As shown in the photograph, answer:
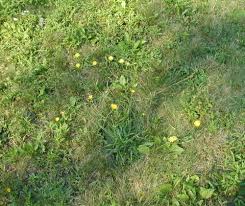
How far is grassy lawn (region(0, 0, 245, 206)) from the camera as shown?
3346mm

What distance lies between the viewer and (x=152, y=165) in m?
3.47

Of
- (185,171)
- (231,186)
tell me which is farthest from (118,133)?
(231,186)

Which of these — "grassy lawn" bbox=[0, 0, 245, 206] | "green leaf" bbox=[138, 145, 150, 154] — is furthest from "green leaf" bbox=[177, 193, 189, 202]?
"green leaf" bbox=[138, 145, 150, 154]

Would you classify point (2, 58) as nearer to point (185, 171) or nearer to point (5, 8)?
point (5, 8)

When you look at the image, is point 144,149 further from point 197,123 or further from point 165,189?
point 197,123

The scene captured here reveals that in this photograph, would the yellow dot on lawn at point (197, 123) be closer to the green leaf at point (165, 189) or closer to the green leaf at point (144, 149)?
the green leaf at point (144, 149)

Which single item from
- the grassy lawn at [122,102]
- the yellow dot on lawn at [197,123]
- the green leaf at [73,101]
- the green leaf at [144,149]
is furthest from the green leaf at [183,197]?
the green leaf at [73,101]

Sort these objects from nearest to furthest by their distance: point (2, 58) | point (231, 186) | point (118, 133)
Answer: point (231, 186) → point (118, 133) → point (2, 58)

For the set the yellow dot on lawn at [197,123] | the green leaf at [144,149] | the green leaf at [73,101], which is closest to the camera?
the green leaf at [144,149]

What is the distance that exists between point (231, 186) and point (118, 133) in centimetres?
101

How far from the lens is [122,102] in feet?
12.9

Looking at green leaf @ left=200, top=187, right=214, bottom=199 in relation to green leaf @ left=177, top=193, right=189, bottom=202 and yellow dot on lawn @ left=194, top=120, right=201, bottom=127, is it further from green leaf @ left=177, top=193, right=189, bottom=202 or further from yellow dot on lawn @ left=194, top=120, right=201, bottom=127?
yellow dot on lawn @ left=194, top=120, right=201, bottom=127

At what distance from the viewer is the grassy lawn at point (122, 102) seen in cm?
335

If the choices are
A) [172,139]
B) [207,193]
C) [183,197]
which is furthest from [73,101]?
[207,193]
